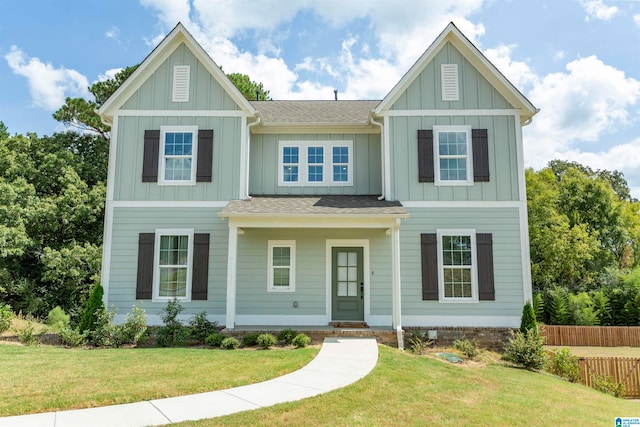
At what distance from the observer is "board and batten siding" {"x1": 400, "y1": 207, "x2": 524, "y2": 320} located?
1135 centimetres

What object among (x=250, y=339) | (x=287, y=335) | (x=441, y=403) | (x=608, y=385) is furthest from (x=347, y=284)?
(x=608, y=385)

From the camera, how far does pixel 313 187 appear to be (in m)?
12.8

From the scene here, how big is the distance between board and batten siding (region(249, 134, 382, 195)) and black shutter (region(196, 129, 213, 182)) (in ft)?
4.61

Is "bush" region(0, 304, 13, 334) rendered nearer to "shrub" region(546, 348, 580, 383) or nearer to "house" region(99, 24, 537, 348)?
"house" region(99, 24, 537, 348)

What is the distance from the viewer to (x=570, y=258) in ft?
76.5

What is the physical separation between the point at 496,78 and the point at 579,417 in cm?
916

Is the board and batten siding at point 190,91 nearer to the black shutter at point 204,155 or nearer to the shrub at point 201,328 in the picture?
the black shutter at point 204,155

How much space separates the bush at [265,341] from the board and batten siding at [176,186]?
412cm

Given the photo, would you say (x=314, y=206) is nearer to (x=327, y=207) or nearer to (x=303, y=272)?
(x=327, y=207)

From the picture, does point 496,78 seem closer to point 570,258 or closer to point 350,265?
point 350,265

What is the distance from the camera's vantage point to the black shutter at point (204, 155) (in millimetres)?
11906

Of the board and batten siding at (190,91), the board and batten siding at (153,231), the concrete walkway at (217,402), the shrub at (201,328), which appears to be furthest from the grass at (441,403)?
the board and batten siding at (190,91)

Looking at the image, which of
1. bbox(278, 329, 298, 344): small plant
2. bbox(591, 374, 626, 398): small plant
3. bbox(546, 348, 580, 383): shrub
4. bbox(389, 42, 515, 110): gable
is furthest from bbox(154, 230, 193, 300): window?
bbox(591, 374, 626, 398): small plant

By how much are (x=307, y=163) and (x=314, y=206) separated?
6.87ft
